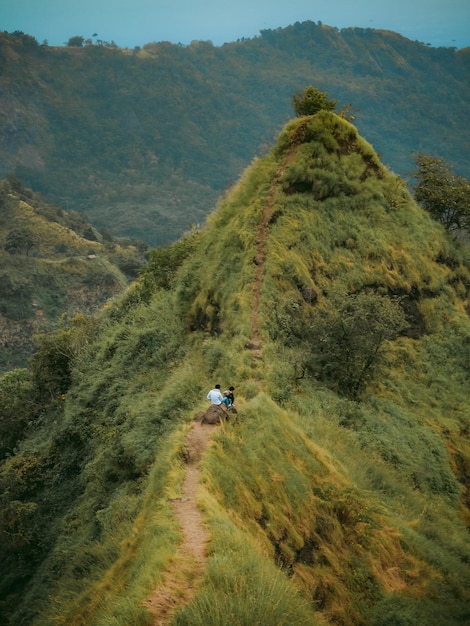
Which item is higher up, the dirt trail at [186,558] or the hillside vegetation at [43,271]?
the hillside vegetation at [43,271]

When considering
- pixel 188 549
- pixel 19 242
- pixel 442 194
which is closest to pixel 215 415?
pixel 188 549

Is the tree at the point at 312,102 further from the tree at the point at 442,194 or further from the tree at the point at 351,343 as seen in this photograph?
the tree at the point at 351,343

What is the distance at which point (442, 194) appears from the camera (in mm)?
31875

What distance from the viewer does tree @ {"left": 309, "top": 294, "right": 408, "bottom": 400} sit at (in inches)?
773

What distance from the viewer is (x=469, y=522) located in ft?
58.0

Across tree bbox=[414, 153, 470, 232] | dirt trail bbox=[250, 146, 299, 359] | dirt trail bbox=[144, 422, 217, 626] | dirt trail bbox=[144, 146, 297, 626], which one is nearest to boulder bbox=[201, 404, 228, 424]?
dirt trail bbox=[144, 146, 297, 626]

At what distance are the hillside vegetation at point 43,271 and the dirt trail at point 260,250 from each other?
55.4 m

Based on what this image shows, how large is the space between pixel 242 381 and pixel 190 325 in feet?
23.5

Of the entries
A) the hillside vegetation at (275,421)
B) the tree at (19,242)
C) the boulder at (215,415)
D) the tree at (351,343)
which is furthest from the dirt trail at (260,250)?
the tree at (19,242)

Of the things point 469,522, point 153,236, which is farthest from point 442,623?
point 153,236

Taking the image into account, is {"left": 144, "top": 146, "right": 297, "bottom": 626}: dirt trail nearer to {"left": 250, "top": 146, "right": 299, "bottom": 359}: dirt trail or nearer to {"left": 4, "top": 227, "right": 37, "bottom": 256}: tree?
{"left": 250, "top": 146, "right": 299, "bottom": 359}: dirt trail

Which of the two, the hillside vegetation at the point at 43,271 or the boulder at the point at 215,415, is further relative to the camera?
the hillside vegetation at the point at 43,271

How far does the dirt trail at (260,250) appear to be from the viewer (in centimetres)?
1969

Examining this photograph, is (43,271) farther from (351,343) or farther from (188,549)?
(188,549)
